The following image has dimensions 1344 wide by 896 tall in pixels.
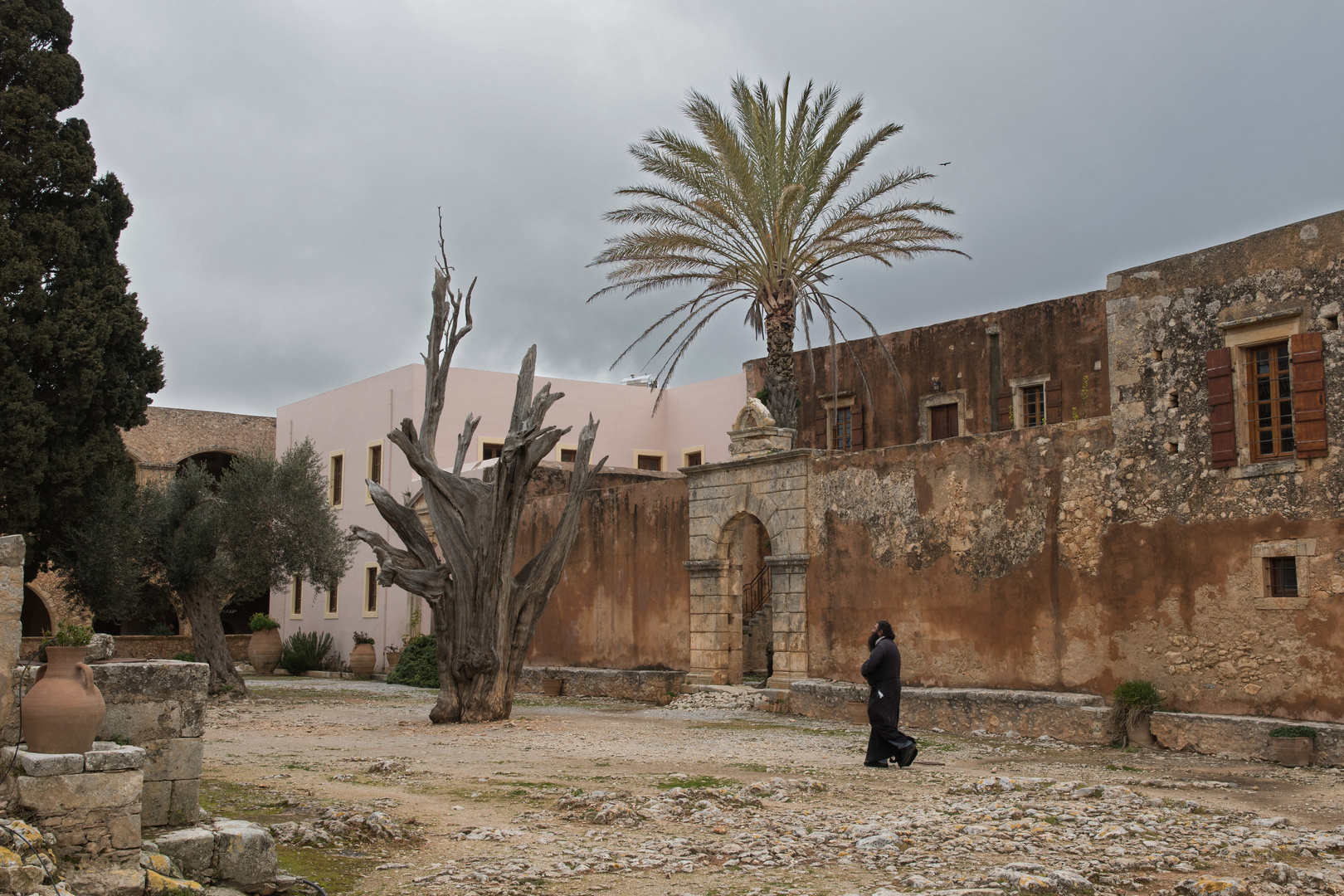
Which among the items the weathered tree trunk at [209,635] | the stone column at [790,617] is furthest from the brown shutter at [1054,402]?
the weathered tree trunk at [209,635]

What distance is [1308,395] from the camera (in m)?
11.6

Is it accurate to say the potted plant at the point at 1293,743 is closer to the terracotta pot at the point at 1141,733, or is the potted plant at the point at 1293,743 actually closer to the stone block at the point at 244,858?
the terracotta pot at the point at 1141,733

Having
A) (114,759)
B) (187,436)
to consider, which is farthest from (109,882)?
(187,436)

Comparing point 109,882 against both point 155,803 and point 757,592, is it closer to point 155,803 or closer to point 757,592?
point 155,803

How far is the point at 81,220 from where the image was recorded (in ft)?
58.6

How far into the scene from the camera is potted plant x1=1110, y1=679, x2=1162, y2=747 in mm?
12523

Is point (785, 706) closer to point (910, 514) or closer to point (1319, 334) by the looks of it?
point (910, 514)

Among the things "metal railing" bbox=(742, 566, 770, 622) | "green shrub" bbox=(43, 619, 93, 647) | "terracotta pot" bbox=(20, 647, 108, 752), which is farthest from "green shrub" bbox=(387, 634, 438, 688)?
"terracotta pot" bbox=(20, 647, 108, 752)

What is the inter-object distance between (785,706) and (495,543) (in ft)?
16.1

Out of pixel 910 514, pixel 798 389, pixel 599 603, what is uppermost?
pixel 798 389

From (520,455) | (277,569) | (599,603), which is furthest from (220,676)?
(520,455)

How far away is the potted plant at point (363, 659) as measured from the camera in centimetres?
2900

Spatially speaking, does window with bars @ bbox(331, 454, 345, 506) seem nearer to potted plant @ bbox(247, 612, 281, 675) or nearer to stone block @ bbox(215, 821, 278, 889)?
potted plant @ bbox(247, 612, 281, 675)

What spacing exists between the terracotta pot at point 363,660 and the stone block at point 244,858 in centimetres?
2392
